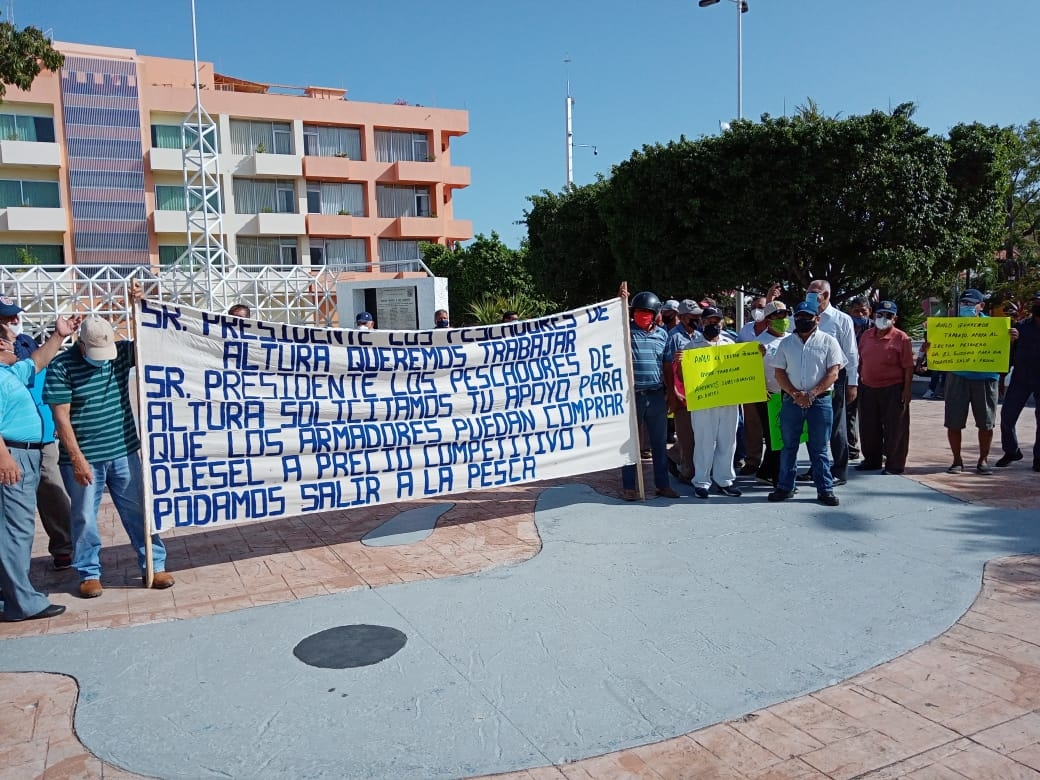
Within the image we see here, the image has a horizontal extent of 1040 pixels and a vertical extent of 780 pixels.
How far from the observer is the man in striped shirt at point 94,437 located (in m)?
5.29

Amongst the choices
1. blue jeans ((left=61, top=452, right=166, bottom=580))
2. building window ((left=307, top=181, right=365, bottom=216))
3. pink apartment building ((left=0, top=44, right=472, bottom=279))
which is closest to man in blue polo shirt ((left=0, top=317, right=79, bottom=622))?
blue jeans ((left=61, top=452, right=166, bottom=580))

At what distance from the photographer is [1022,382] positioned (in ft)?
28.4

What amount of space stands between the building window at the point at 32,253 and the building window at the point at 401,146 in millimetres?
17608

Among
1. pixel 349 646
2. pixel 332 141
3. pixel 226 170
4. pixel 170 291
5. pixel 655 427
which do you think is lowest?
pixel 349 646

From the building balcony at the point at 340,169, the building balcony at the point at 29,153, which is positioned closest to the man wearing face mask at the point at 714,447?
the building balcony at the point at 340,169

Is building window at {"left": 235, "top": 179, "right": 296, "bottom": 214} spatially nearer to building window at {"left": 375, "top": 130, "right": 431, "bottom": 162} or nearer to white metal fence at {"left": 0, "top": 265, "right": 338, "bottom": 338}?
building window at {"left": 375, "top": 130, "right": 431, "bottom": 162}

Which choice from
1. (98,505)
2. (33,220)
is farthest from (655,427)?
(33,220)

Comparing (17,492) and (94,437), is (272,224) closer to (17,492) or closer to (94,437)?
(94,437)

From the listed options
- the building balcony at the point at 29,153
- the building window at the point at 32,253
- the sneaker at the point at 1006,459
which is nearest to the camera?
the sneaker at the point at 1006,459

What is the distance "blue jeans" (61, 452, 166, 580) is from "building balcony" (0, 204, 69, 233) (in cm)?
4168

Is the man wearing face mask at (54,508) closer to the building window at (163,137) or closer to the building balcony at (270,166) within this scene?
the building balcony at (270,166)

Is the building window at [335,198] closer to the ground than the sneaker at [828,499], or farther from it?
farther from it

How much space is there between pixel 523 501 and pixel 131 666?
405 cm

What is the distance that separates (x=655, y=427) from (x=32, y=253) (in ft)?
141
